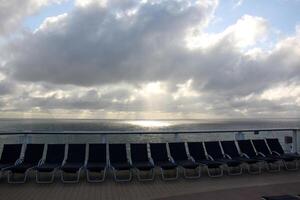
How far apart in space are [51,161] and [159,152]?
8.04ft

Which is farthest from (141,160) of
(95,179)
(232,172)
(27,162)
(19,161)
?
(19,161)

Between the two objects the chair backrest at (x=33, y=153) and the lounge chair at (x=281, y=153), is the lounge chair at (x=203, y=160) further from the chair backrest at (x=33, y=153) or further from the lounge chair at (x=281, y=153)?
the chair backrest at (x=33, y=153)

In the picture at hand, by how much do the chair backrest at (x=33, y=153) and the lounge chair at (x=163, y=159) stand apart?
2.54m

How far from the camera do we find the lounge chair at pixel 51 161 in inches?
252

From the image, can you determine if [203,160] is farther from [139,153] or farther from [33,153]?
[33,153]

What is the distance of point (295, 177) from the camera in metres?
7.00

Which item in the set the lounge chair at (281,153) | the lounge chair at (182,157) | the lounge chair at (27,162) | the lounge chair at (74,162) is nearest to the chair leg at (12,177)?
the lounge chair at (27,162)

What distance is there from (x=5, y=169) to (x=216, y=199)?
163 inches

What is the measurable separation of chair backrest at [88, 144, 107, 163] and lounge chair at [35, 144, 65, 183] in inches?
24.5

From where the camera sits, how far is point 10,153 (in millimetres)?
7016

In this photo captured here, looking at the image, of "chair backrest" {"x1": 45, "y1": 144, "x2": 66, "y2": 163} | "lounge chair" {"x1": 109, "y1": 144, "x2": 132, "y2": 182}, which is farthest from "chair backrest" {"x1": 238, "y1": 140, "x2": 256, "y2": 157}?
"chair backrest" {"x1": 45, "y1": 144, "x2": 66, "y2": 163}

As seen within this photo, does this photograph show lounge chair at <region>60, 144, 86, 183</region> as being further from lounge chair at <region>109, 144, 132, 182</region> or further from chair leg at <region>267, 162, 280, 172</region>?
chair leg at <region>267, 162, 280, 172</region>

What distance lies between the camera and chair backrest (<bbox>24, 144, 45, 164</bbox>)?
6.97m

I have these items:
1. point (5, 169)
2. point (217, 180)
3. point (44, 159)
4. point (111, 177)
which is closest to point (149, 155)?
point (111, 177)
